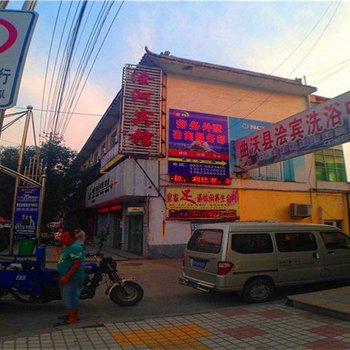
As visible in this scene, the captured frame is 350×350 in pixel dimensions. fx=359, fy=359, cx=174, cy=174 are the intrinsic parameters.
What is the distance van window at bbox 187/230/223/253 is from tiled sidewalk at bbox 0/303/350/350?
162 centimetres

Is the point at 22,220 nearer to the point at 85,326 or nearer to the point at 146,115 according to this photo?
the point at 146,115

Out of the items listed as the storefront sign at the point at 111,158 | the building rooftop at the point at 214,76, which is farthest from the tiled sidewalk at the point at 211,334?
the building rooftop at the point at 214,76

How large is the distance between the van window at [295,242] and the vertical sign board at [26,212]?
32.4 feet

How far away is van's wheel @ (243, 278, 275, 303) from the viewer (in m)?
7.52

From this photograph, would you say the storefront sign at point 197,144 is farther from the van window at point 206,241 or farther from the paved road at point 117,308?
the van window at point 206,241

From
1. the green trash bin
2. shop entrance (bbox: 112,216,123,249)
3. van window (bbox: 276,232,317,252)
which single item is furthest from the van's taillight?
shop entrance (bbox: 112,216,123,249)

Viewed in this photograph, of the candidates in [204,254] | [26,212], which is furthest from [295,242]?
[26,212]

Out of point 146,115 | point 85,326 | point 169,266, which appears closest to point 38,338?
point 85,326

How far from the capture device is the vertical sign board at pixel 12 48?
3.14 metres

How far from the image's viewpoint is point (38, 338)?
16.3 feet

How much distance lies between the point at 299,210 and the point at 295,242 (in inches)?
465

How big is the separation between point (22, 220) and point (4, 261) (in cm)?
787

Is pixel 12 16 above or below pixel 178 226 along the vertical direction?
above

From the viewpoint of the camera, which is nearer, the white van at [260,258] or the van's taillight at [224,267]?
the van's taillight at [224,267]
